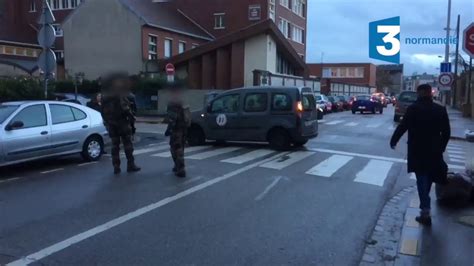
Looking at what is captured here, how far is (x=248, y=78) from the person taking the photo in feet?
120

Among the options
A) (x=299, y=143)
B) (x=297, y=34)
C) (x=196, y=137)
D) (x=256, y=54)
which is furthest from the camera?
(x=297, y=34)

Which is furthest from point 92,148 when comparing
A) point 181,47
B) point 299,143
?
point 181,47

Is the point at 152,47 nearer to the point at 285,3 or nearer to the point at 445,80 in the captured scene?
the point at 285,3

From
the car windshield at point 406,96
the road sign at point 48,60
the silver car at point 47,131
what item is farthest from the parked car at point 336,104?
the silver car at point 47,131

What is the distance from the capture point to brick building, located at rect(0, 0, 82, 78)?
145 ft

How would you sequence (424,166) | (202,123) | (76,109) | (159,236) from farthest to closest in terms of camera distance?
1. (202,123)
2. (76,109)
3. (424,166)
4. (159,236)

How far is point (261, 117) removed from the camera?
14.7m

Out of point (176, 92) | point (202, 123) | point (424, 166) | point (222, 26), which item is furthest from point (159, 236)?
point (222, 26)

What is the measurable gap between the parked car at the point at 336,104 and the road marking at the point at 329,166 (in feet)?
99.4

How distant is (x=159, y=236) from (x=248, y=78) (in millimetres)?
31056

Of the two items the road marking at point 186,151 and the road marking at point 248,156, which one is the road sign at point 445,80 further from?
the road marking at point 186,151

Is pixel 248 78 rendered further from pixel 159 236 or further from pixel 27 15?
pixel 27 15

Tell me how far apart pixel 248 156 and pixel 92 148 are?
3.73 metres

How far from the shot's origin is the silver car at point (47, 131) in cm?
1012
